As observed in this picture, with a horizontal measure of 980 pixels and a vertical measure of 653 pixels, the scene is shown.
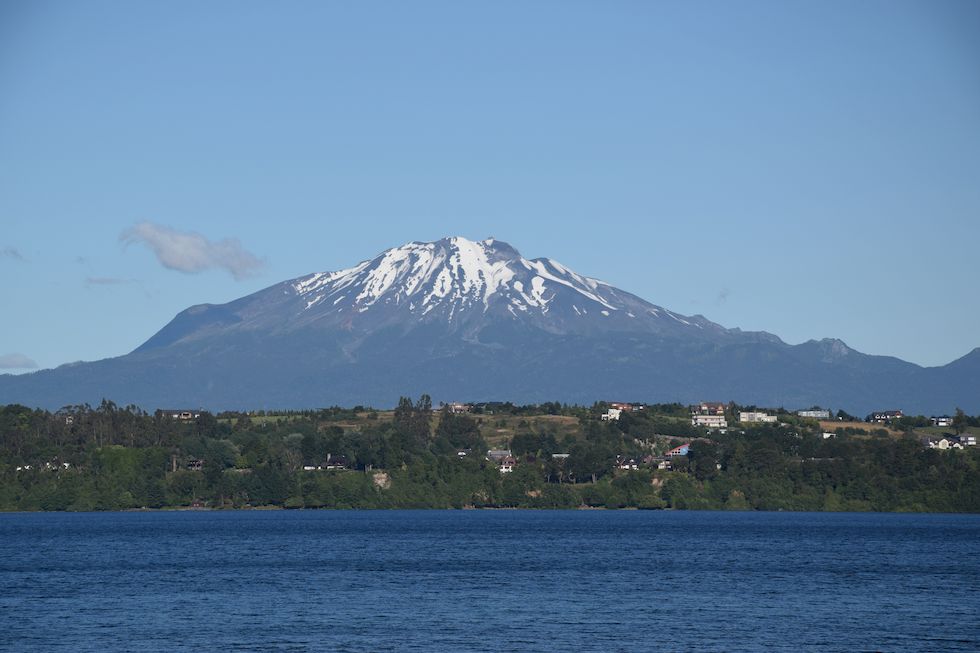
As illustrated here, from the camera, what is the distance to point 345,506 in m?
188

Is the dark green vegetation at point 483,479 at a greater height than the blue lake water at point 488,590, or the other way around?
the dark green vegetation at point 483,479

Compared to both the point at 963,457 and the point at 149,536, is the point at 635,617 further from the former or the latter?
the point at 963,457

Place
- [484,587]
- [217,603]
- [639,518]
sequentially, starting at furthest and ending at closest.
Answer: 1. [639,518]
2. [484,587]
3. [217,603]

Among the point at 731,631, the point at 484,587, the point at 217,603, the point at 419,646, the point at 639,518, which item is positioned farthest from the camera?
the point at 639,518

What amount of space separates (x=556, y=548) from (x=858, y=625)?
53.3 meters

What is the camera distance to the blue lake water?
61.3 metres

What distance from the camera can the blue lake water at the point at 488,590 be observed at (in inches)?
2415

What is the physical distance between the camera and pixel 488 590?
266 feet

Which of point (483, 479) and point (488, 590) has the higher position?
point (483, 479)

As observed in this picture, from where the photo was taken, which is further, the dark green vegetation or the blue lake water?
the dark green vegetation

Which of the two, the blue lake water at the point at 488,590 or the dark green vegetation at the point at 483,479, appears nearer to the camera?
the blue lake water at the point at 488,590

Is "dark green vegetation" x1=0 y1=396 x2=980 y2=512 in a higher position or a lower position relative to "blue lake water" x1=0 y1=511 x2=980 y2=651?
higher

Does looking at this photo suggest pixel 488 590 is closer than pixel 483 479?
Yes

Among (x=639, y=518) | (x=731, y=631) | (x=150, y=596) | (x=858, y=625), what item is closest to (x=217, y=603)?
(x=150, y=596)
